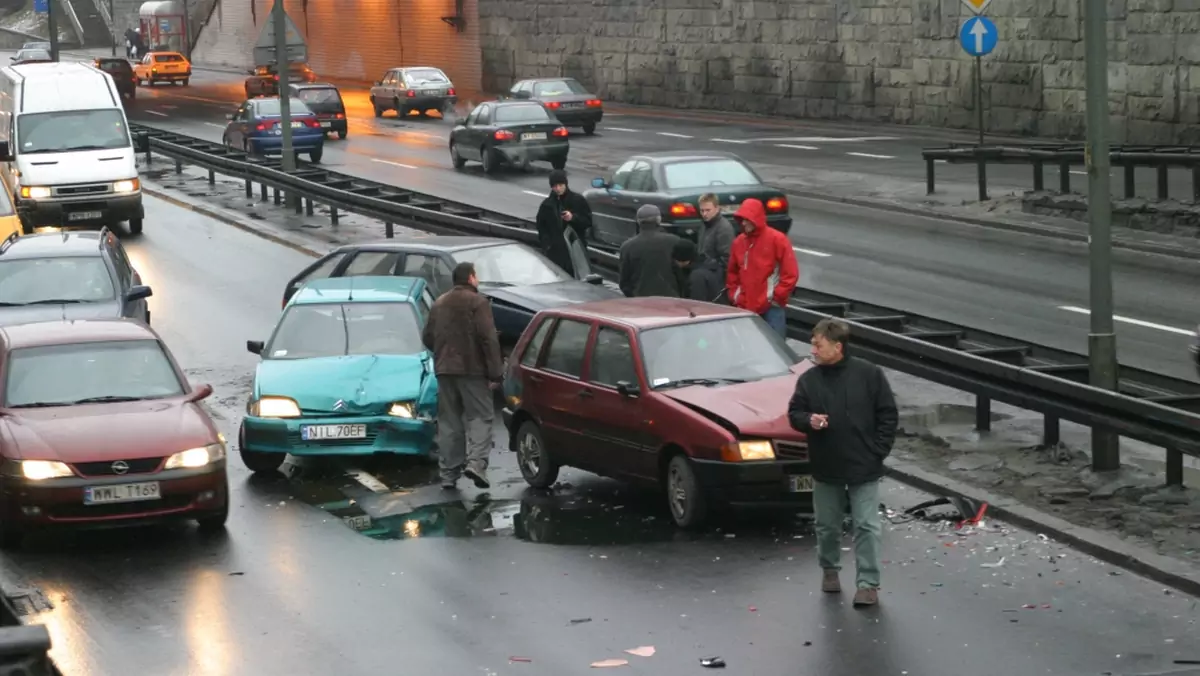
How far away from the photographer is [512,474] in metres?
14.4

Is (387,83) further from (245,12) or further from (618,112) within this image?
(245,12)

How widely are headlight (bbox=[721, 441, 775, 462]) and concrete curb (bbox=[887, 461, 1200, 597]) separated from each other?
1572 mm

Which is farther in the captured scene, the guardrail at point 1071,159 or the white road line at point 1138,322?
the guardrail at point 1071,159

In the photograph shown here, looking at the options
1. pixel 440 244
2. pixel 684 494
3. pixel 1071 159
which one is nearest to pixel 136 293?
pixel 440 244

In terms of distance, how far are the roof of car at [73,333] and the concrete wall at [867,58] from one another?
26.0m

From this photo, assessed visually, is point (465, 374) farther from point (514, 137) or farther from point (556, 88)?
point (556, 88)

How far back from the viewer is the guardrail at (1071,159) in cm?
2600

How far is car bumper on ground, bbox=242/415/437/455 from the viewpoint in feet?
46.4

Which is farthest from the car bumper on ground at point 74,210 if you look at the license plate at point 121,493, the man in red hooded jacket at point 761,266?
the license plate at point 121,493

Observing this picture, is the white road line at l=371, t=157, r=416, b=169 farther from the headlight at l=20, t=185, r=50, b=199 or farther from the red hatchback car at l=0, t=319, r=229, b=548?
the red hatchback car at l=0, t=319, r=229, b=548

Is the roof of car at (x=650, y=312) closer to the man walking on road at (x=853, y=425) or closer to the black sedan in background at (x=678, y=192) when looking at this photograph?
the man walking on road at (x=853, y=425)

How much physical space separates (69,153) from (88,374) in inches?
744

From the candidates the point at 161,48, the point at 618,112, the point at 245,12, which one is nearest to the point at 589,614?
→ the point at 618,112

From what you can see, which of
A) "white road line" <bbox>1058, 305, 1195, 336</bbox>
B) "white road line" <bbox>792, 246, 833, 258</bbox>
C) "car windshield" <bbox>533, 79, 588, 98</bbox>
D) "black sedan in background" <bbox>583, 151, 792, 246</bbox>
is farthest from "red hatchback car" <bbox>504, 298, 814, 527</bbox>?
"car windshield" <bbox>533, 79, 588, 98</bbox>
